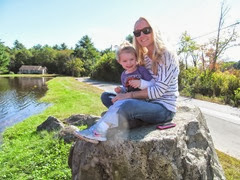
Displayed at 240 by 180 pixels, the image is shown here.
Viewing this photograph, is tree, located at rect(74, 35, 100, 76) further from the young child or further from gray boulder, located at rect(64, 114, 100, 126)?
the young child

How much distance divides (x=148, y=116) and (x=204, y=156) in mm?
1013

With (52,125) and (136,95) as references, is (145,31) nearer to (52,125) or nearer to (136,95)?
(136,95)

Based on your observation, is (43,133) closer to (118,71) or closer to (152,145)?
(152,145)

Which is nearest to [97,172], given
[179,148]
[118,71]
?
[179,148]

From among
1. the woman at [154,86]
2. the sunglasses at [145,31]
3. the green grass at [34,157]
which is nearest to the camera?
the woman at [154,86]

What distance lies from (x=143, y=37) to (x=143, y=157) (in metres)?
1.50

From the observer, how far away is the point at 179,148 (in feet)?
8.64

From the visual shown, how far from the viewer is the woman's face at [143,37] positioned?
9.39 feet

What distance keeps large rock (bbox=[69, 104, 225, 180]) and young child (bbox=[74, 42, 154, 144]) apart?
164 mm

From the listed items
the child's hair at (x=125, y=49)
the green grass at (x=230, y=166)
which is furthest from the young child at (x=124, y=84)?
the green grass at (x=230, y=166)

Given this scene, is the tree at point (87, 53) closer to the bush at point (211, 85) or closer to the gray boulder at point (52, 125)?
the bush at point (211, 85)

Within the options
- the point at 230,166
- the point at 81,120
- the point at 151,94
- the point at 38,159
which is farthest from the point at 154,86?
the point at 81,120

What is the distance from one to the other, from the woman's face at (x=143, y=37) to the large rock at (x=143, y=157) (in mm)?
1086

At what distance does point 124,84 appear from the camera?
3074mm
